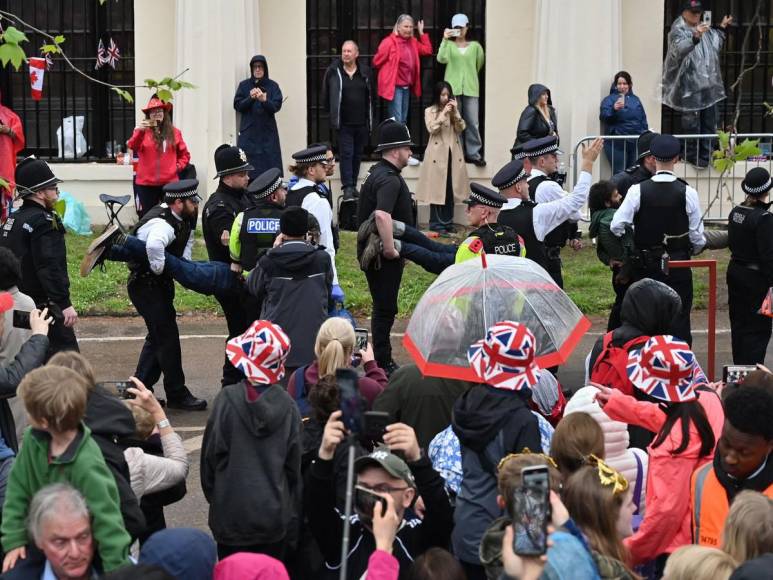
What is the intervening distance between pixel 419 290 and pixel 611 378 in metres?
7.39

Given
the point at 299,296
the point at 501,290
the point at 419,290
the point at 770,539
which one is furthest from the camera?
the point at 419,290

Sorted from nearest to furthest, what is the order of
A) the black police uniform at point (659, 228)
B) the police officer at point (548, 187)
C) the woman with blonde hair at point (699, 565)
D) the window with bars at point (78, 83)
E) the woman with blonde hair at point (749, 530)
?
the woman with blonde hair at point (699, 565)
the woman with blonde hair at point (749, 530)
the police officer at point (548, 187)
the black police uniform at point (659, 228)
the window with bars at point (78, 83)

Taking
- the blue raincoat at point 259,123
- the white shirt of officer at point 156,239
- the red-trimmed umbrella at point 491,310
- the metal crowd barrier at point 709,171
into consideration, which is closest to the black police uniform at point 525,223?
the white shirt of officer at point 156,239

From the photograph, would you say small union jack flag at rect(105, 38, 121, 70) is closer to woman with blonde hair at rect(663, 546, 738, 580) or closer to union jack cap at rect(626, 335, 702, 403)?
union jack cap at rect(626, 335, 702, 403)

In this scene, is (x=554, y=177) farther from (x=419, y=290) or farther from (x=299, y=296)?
(x=299, y=296)

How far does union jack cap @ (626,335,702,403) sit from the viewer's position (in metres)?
5.97

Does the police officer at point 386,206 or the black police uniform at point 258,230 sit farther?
the police officer at point 386,206

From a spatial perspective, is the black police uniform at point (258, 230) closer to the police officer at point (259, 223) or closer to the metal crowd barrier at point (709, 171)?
the police officer at point (259, 223)

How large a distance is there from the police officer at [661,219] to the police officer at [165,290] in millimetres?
3480

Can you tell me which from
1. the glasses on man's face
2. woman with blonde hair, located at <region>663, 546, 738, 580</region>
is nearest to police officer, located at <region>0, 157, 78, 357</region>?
the glasses on man's face

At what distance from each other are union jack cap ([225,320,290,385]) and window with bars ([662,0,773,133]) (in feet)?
45.9

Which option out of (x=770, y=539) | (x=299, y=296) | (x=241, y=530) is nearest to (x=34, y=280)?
(x=299, y=296)

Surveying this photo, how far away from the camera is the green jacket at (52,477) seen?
17.5 ft

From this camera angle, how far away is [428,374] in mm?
6820
